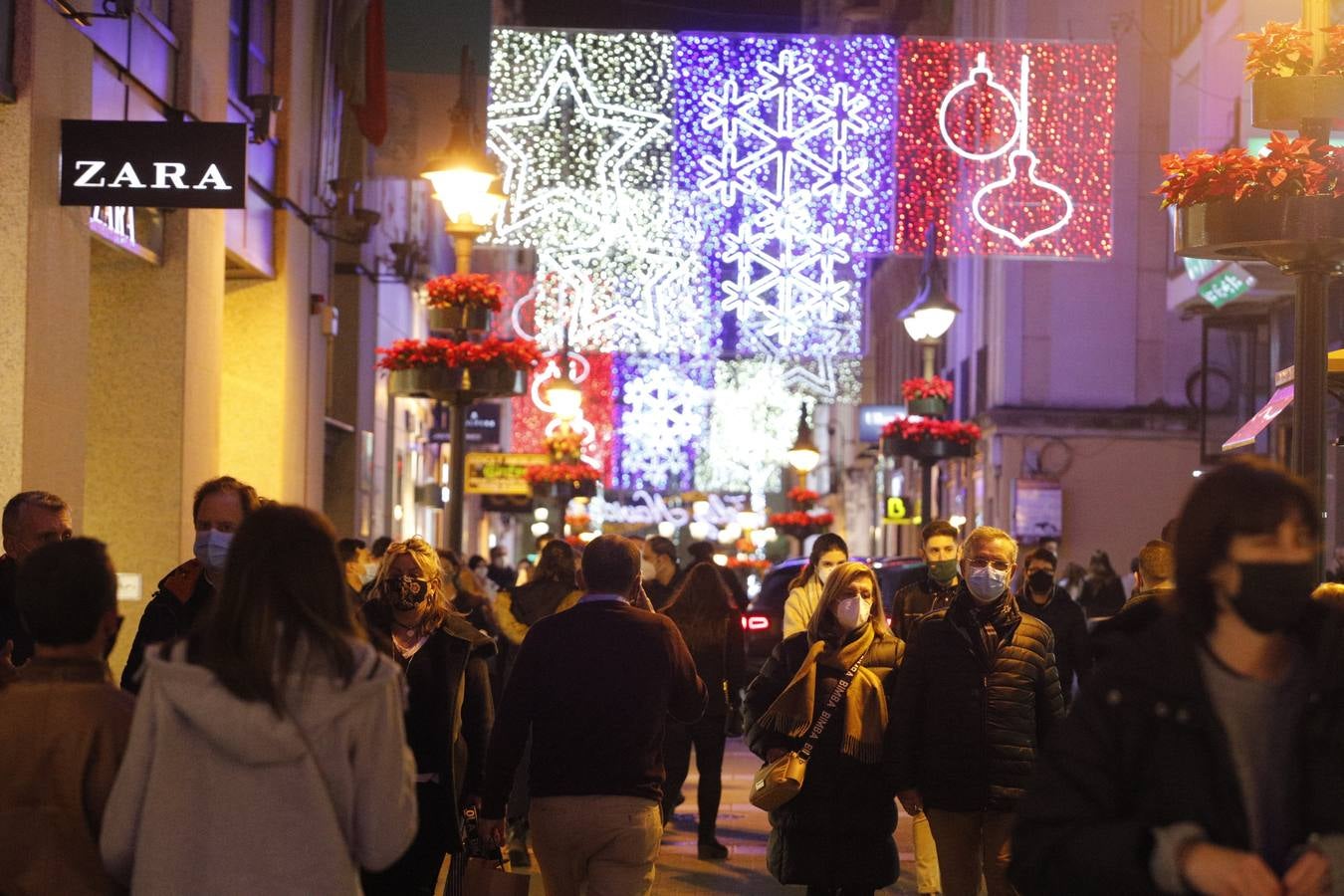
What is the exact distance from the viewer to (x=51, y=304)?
1271cm

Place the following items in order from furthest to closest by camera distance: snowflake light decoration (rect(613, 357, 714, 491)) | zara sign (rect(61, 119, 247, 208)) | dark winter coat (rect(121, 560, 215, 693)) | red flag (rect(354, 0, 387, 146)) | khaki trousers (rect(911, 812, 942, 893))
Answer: snowflake light decoration (rect(613, 357, 714, 491)), red flag (rect(354, 0, 387, 146)), zara sign (rect(61, 119, 247, 208)), khaki trousers (rect(911, 812, 942, 893)), dark winter coat (rect(121, 560, 215, 693))

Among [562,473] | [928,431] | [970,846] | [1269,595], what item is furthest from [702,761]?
[562,473]

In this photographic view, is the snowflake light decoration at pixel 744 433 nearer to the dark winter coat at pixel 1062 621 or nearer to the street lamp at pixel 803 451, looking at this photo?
the street lamp at pixel 803 451

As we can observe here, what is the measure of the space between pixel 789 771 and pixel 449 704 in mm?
1749

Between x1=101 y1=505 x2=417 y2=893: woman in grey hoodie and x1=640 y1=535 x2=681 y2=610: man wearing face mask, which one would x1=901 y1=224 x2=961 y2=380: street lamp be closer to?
x1=640 y1=535 x2=681 y2=610: man wearing face mask

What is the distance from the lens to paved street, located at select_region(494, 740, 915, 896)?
11.6 m

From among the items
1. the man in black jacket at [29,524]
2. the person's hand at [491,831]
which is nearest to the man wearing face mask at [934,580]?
the person's hand at [491,831]

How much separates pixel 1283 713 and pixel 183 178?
9754mm

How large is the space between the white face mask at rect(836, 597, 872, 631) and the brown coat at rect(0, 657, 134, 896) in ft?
14.0

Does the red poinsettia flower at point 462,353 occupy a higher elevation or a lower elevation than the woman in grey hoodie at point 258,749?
higher

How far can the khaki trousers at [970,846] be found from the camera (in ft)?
26.5

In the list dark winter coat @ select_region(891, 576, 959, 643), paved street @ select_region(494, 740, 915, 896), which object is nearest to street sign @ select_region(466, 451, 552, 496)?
paved street @ select_region(494, 740, 915, 896)

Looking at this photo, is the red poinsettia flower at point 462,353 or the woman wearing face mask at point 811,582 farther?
the red poinsettia flower at point 462,353

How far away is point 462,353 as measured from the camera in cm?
1722
